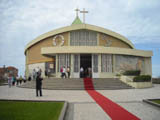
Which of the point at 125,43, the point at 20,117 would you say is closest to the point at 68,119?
the point at 20,117

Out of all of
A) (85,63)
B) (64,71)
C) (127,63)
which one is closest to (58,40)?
(85,63)

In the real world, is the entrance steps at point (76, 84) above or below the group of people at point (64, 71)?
below

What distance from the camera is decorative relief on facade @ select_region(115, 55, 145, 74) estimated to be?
22.5 meters

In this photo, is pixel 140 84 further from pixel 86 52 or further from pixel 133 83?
pixel 86 52

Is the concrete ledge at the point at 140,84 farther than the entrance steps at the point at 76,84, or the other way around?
the concrete ledge at the point at 140,84

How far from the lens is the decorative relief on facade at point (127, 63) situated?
22.5 metres

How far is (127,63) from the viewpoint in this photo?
75.7ft

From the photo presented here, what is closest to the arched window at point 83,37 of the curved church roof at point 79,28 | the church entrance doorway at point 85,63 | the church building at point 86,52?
the church building at point 86,52

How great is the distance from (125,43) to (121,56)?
597 centimetres

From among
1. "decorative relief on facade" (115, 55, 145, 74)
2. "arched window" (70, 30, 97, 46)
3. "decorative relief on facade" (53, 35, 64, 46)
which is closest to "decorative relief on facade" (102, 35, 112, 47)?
"arched window" (70, 30, 97, 46)

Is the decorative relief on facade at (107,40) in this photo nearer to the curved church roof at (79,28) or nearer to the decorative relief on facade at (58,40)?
the curved church roof at (79,28)

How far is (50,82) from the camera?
1800 centimetres

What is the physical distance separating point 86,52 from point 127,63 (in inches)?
257

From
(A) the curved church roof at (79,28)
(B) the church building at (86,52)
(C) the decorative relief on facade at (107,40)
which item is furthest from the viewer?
(C) the decorative relief on facade at (107,40)
